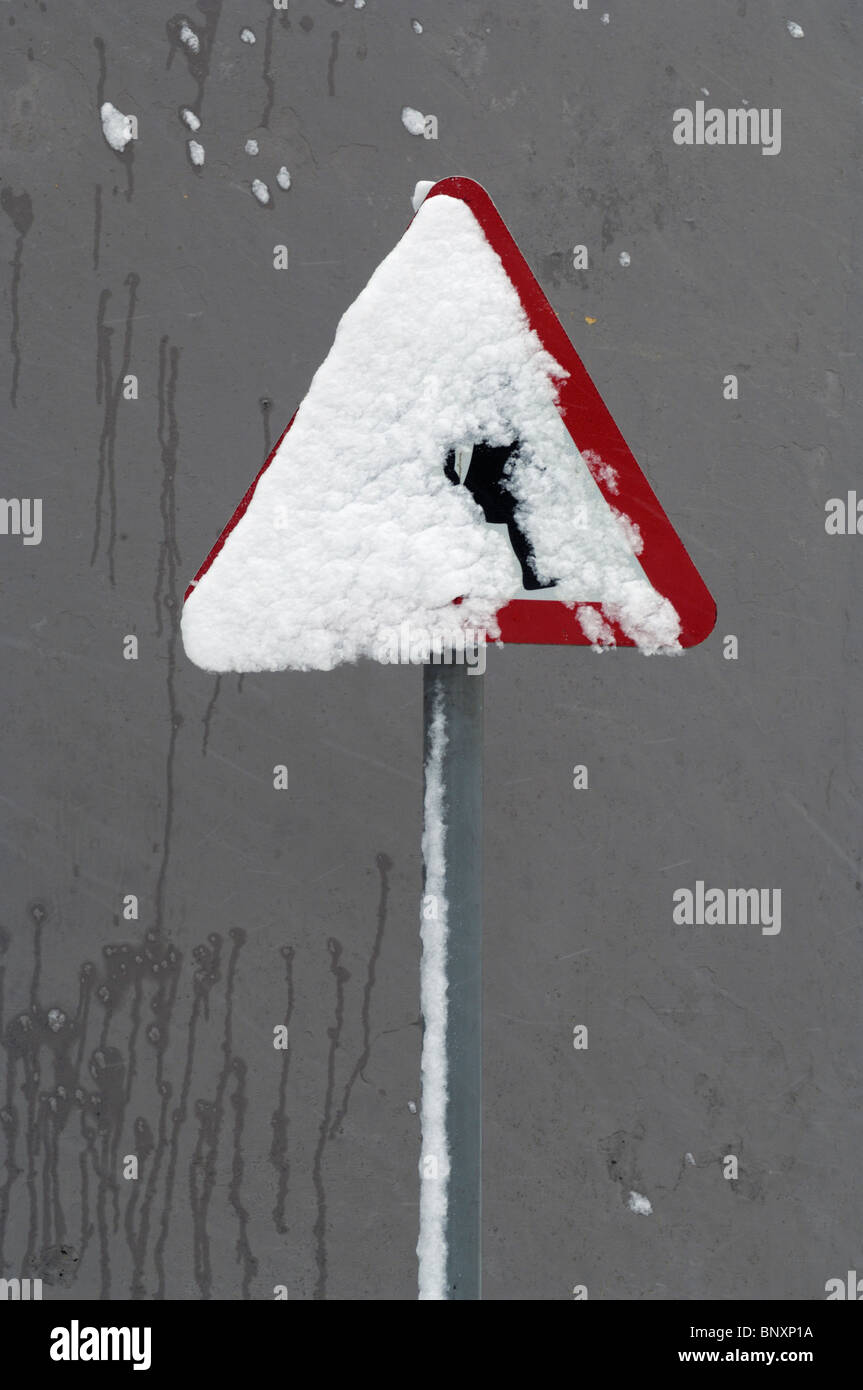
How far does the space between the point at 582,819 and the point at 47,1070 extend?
4.56ft

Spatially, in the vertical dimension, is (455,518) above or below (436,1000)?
above

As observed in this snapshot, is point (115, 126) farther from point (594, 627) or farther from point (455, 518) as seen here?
point (594, 627)

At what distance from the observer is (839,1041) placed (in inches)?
85.1

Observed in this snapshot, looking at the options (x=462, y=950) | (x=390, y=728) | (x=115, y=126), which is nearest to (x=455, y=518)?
(x=462, y=950)

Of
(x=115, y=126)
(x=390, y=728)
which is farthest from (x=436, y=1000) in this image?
(x=115, y=126)

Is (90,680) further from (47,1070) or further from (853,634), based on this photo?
(853,634)

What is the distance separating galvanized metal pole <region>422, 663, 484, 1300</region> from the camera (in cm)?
90

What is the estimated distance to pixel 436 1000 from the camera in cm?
91

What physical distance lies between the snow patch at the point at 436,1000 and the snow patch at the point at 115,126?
1.84m

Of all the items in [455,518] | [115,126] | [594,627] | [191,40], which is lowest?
[594,627]

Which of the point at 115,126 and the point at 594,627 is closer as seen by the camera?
the point at 594,627

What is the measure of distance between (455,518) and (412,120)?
1.58 m
